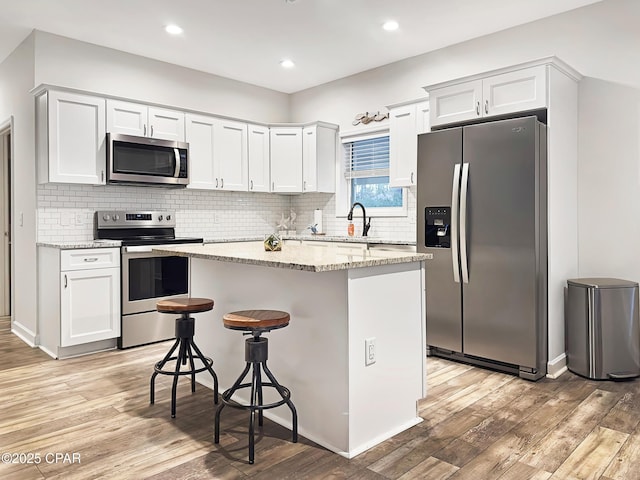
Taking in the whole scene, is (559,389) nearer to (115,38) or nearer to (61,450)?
(61,450)

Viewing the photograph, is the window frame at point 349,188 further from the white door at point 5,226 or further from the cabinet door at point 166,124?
the white door at point 5,226

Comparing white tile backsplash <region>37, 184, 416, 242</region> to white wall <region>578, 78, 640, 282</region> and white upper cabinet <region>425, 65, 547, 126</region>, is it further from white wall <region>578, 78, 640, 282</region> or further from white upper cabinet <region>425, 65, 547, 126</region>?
white wall <region>578, 78, 640, 282</region>

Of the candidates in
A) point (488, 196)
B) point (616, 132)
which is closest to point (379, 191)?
point (488, 196)

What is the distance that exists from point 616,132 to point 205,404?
11.8 ft

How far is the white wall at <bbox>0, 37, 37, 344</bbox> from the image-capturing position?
172 inches

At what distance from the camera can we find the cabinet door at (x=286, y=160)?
229 inches

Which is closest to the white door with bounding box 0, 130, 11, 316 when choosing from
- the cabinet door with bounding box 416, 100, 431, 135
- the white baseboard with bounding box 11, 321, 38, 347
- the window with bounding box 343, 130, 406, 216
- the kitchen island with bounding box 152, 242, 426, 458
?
the white baseboard with bounding box 11, 321, 38, 347

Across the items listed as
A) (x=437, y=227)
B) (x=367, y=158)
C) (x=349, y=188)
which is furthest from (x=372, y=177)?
(x=437, y=227)

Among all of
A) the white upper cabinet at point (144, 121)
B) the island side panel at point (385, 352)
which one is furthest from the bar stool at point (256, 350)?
the white upper cabinet at point (144, 121)

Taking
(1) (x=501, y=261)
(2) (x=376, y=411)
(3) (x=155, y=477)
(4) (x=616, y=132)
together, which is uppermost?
(4) (x=616, y=132)

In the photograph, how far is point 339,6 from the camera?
3.80 m

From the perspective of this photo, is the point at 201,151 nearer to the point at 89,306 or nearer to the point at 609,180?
the point at 89,306

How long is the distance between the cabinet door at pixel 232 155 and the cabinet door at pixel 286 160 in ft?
1.26

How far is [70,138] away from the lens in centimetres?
419
